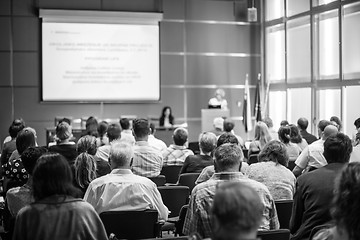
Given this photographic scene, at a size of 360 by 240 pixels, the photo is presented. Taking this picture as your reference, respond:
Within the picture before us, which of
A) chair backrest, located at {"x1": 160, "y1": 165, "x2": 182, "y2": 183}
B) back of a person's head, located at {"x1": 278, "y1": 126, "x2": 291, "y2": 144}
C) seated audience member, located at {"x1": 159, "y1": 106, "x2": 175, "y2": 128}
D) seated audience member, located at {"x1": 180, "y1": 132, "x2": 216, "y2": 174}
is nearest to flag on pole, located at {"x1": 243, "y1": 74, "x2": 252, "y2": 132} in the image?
seated audience member, located at {"x1": 159, "y1": 106, "x2": 175, "y2": 128}

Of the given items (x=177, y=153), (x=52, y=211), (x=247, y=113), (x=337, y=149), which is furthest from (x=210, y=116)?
(x=52, y=211)

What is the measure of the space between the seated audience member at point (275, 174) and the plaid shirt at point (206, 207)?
86 centimetres

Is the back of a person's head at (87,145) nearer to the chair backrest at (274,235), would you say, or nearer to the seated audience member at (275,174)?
the seated audience member at (275,174)

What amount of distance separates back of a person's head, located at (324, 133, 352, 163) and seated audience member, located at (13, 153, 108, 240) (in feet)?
6.25

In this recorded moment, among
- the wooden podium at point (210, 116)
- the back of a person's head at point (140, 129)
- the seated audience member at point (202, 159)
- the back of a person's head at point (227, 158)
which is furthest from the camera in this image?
the wooden podium at point (210, 116)

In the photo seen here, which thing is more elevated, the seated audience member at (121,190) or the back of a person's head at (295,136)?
the back of a person's head at (295,136)

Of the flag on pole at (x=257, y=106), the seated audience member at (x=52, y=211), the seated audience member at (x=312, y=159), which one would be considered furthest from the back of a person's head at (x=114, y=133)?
the flag on pole at (x=257, y=106)

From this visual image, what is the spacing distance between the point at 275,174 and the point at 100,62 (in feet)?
31.4

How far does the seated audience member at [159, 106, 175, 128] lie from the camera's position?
538 inches

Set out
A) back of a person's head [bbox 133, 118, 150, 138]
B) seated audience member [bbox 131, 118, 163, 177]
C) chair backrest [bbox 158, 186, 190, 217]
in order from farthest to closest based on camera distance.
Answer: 1. back of a person's head [bbox 133, 118, 150, 138]
2. seated audience member [bbox 131, 118, 163, 177]
3. chair backrest [bbox 158, 186, 190, 217]

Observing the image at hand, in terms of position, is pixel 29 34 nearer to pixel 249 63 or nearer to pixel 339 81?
pixel 249 63

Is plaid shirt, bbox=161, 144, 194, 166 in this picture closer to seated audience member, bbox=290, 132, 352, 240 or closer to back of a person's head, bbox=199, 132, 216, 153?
back of a person's head, bbox=199, 132, 216, 153

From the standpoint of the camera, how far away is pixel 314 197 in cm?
376

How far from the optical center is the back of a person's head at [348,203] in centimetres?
217
